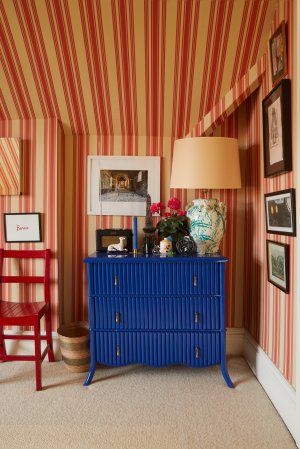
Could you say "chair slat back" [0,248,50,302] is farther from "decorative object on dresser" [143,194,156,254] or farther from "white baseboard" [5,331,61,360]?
"decorative object on dresser" [143,194,156,254]

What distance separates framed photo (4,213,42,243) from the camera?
290 centimetres

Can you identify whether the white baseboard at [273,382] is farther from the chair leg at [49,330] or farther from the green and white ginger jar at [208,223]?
the chair leg at [49,330]

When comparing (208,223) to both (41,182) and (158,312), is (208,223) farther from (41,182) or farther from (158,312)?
(41,182)

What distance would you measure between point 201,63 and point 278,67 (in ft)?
1.99

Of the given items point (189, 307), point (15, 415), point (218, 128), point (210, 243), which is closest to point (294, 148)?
point (210, 243)

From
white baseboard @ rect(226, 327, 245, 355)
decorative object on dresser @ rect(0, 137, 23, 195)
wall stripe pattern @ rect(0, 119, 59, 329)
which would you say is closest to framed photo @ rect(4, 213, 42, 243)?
wall stripe pattern @ rect(0, 119, 59, 329)

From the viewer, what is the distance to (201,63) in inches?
98.9

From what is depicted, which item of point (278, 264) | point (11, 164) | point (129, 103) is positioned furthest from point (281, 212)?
point (11, 164)

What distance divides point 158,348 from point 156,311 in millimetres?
290

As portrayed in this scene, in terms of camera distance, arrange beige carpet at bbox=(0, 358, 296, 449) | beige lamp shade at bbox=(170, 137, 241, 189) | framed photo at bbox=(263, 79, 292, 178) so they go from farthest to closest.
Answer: beige lamp shade at bbox=(170, 137, 241, 189)
framed photo at bbox=(263, 79, 292, 178)
beige carpet at bbox=(0, 358, 296, 449)

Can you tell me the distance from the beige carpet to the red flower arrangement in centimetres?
113

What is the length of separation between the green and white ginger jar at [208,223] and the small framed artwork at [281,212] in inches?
14.3

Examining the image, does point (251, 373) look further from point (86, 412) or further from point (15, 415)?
point (15, 415)

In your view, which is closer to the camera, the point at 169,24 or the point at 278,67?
the point at 278,67
